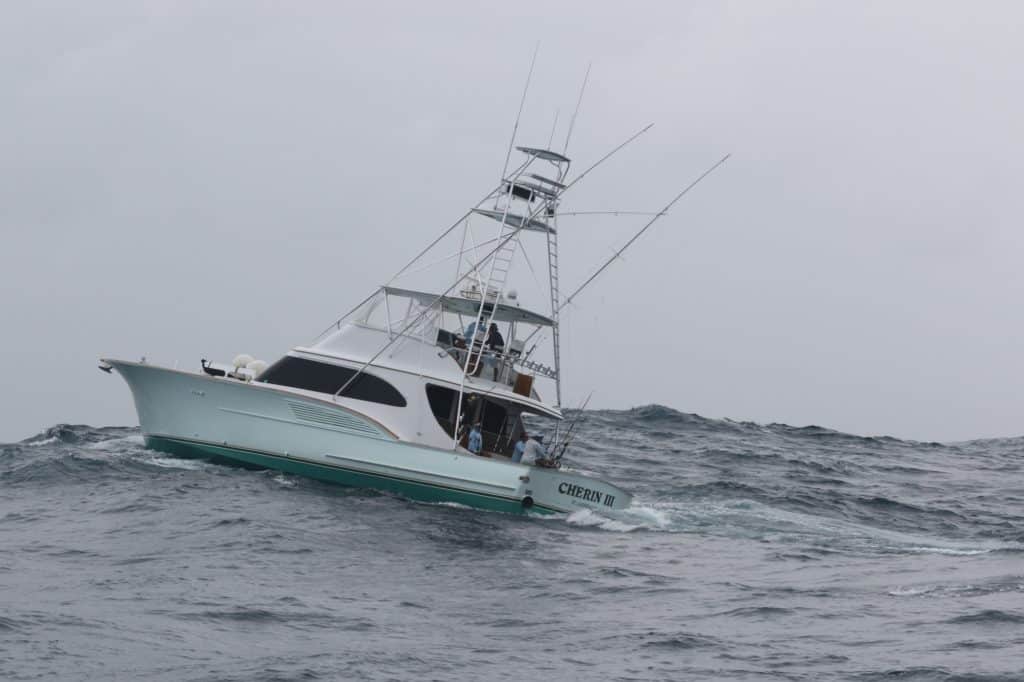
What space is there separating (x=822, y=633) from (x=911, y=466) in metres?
28.5

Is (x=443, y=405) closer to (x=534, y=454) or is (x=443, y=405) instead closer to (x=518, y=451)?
(x=518, y=451)

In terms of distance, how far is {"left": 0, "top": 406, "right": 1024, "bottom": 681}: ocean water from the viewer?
42.5ft

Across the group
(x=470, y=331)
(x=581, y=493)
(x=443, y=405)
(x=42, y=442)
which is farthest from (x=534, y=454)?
(x=42, y=442)

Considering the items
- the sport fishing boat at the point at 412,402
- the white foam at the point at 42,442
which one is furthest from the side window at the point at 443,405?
the white foam at the point at 42,442

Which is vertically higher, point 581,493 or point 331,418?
point 331,418

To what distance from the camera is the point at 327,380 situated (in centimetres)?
2377

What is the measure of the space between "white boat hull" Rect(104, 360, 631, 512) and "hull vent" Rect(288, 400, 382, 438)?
0.02 meters

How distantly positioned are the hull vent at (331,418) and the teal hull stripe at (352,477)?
76 centimetres

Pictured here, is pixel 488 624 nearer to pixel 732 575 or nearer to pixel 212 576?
pixel 212 576

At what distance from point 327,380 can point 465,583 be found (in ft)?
25.8

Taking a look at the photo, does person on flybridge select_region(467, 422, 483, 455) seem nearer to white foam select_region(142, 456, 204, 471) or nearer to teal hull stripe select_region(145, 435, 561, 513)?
teal hull stripe select_region(145, 435, 561, 513)

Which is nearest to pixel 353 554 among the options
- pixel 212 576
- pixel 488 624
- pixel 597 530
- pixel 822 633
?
pixel 212 576

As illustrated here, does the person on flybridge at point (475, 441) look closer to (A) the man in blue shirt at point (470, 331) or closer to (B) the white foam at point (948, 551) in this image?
(A) the man in blue shirt at point (470, 331)

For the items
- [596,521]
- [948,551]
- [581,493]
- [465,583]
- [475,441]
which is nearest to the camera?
[465,583]
